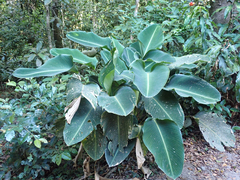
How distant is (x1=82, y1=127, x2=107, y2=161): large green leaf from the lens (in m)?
1.41

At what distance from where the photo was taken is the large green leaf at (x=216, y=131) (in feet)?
5.25

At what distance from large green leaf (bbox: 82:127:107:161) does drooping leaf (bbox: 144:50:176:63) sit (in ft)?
3.09

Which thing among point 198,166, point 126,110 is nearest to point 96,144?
point 126,110

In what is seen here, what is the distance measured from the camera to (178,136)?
1292 mm

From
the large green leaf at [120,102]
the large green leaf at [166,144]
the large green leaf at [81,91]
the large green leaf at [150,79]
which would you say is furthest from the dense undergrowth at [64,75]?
the large green leaf at [166,144]

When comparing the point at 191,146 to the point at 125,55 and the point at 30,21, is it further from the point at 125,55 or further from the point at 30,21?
the point at 30,21

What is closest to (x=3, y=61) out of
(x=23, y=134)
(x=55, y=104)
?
(x=55, y=104)

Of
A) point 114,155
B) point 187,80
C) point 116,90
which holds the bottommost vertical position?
point 114,155

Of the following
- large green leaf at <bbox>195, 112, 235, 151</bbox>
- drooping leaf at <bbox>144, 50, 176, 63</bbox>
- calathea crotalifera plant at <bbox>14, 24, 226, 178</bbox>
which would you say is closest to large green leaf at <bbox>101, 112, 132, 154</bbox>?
calathea crotalifera plant at <bbox>14, 24, 226, 178</bbox>

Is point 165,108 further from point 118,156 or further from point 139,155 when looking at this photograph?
point 118,156

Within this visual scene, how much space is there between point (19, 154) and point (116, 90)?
1.21m

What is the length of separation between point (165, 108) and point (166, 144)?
0.31 m

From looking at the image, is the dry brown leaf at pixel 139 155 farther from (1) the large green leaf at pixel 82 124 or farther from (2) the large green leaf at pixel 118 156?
(1) the large green leaf at pixel 82 124

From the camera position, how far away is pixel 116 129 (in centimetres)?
137
